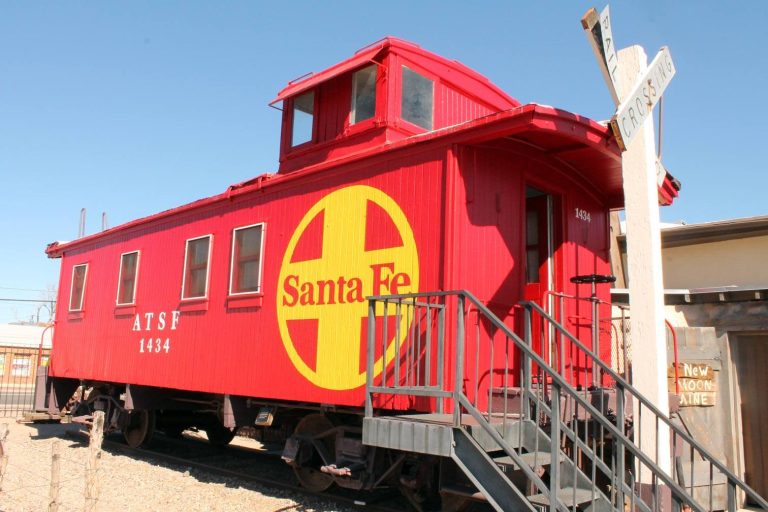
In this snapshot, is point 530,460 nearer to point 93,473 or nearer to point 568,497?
point 568,497

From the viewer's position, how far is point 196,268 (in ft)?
30.8

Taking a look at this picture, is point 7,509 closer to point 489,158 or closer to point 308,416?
point 308,416

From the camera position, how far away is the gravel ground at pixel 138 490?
7.00 m

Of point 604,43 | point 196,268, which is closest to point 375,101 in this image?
point 604,43

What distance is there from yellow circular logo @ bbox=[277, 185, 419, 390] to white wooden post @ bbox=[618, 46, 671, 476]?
1.98 metres

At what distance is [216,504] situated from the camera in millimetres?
7152

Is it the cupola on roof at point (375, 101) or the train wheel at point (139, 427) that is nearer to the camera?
the cupola on roof at point (375, 101)

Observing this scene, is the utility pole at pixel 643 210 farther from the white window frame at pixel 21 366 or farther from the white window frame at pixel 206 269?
the white window frame at pixel 21 366

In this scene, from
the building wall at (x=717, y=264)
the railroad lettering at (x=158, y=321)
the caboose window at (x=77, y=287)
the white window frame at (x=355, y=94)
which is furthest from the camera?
the caboose window at (x=77, y=287)

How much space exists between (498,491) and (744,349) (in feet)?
22.1

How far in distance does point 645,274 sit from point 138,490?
6.28 meters

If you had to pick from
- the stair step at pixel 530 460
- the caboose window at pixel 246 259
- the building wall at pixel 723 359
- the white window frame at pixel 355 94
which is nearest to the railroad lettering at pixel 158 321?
the caboose window at pixel 246 259

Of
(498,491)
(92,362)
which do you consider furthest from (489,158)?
(92,362)

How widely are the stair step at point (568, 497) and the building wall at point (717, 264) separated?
7.92m
